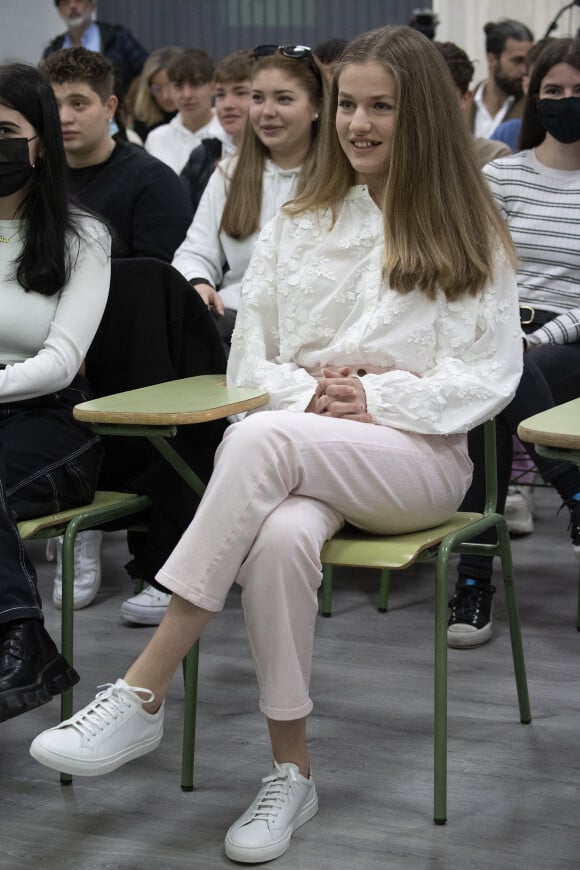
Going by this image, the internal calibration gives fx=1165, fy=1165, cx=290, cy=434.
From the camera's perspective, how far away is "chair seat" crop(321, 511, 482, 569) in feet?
5.75

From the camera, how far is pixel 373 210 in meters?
2.06

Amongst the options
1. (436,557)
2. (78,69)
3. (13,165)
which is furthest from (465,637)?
(78,69)

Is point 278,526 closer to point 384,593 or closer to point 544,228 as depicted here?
point 384,593

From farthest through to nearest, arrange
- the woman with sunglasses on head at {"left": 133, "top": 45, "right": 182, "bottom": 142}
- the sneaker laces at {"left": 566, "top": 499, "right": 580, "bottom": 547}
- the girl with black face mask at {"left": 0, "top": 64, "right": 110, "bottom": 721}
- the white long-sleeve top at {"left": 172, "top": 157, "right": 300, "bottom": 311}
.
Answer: the woman with sunglasses on head at {"left": 133, "top": 45, "right": 182, "bottom": 142} < the white long-sleeve top at {"left": 172, "top": 157, "right": 300, "bottom": 311} < the sneaker laces at {"left": 566, "top": 499, "right": 580, "bottom": 547} < the girl with black face mask at {"left": 0, "top": 64, "right": 110, "bottom": 721}

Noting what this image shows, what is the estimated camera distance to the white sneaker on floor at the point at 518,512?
131 inches

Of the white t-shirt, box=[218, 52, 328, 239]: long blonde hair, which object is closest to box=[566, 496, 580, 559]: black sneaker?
box=[218, 52, 328, 239]: long blonde hair

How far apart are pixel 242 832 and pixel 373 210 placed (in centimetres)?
106

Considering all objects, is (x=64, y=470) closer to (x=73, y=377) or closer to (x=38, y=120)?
(x=73, y=377)

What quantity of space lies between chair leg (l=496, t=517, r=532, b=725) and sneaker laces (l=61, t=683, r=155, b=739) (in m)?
0.71

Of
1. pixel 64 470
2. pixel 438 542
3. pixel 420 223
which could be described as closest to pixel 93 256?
pixel 64 470

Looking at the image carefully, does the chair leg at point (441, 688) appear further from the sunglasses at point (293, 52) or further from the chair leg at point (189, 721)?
the sunglasses at point (293, 52)

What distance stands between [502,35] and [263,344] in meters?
3.71

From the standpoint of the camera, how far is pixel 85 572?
2.90 metres

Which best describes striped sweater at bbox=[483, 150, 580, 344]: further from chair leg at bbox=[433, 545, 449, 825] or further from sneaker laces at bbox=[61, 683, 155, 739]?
sneaker laces at bbox=[61, 683, 155, 739]
